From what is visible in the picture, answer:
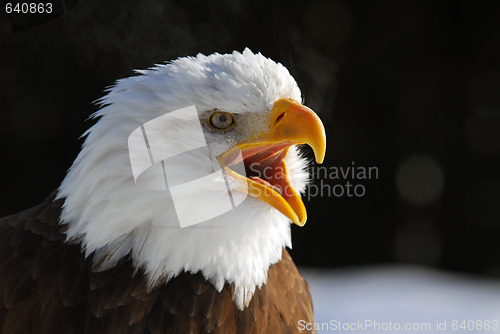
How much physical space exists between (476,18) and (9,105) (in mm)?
2420

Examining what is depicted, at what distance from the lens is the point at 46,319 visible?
1174 mm

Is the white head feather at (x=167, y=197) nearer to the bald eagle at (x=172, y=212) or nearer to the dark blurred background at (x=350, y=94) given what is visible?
the bald eagle at (x=172, y=212)

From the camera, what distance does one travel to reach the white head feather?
1131mm

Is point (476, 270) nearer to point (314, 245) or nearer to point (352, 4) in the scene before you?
point (314, 245)

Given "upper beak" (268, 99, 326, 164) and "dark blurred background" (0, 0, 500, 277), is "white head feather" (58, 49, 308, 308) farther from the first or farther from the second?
"dark blurred background" (0, 0, 500, 277)

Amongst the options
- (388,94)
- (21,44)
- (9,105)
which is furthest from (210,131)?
(388,94)

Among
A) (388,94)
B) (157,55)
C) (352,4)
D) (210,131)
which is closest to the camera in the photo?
(210,131)

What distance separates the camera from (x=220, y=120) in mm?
1160

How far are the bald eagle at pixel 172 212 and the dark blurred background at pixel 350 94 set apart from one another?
3.75 ft

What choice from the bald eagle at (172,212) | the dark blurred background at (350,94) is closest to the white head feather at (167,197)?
the bald eagle at (172,212)

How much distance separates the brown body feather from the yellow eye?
1.12ft

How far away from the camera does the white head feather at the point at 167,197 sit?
1.13 metres

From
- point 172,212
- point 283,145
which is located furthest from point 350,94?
point 172,212

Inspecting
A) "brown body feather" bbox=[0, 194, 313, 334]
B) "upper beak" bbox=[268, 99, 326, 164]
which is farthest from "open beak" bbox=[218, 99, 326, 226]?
"brown body feather" bbox=[0, 194, 313, 334]
